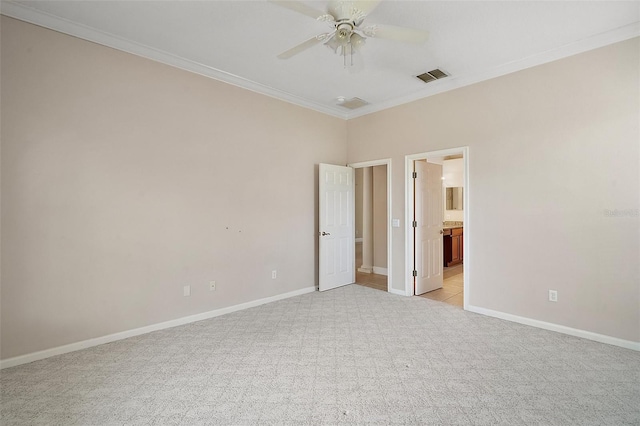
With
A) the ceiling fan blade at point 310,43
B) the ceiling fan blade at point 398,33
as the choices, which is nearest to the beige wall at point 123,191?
the ceiling fan blade at point 310,43

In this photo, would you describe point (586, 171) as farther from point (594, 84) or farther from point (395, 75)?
point (395, 75)

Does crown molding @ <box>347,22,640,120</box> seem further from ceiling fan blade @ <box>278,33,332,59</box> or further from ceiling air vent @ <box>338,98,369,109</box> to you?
ceiling fan blade @ <box>278,33,332,59</box>

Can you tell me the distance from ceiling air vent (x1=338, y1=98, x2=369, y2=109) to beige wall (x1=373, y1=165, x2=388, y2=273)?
66.6 inches

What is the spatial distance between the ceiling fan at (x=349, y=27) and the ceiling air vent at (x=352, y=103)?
Result: 86.4 inches

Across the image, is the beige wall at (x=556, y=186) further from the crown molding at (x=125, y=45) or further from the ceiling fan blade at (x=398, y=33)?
the crown molding at (x=125, y=45)

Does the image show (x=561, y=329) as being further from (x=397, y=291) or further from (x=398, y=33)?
(x=398, y=33)

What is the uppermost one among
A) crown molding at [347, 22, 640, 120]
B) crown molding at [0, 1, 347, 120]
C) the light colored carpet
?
crown molding at [0, 1, 347, 120]

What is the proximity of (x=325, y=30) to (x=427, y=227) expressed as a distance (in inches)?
130

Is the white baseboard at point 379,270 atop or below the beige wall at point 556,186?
below

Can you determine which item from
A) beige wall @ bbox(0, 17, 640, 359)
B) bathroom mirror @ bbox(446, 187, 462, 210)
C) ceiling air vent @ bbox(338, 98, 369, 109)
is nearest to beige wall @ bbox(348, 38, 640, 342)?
beige wall @ bbox(0, 17, 640, 359)

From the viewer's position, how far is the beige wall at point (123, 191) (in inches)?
103

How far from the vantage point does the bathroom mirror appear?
7.91 metres

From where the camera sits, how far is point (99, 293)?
9.80 feet

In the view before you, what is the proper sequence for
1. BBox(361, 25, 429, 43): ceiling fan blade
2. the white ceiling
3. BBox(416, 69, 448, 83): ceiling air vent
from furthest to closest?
BBox(416, 69, 448, 83): ceiling air vent
the white ceiling
BBox(361, 25, 429, 43): ceiling fan blade
